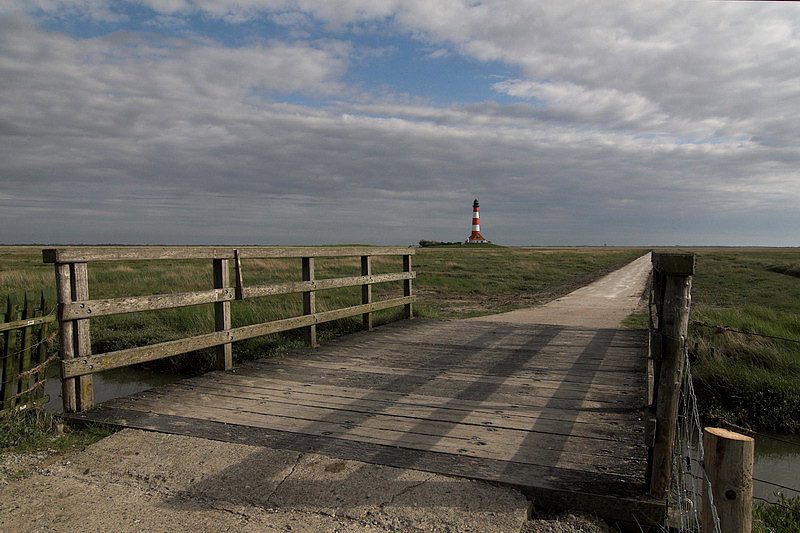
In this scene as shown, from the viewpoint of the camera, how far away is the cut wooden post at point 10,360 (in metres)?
4.11

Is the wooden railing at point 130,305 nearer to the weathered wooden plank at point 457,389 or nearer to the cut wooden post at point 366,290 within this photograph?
the weathered wooden plank at point 457,389

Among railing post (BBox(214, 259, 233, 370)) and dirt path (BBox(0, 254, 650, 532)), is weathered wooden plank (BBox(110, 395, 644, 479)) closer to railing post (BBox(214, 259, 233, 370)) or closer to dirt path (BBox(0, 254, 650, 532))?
dirt path (BBox(0, 254, 650, 532))

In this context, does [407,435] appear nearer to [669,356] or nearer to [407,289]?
[669,356]

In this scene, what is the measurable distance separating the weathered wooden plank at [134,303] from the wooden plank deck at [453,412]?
0.78m

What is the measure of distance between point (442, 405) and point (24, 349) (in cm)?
332

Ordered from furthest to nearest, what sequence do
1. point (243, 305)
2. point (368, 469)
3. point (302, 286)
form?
point (243, 305) < point (302, 286) < point (368, 469)

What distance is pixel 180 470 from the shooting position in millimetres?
3402

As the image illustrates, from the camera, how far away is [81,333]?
4461mm

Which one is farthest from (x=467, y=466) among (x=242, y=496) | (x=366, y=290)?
(x=366, y=290)

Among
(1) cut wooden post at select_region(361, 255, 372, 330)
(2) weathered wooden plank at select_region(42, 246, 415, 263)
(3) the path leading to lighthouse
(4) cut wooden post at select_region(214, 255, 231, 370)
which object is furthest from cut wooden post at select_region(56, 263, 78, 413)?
(3) the path leading to lighthouse

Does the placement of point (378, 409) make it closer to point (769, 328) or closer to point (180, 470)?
point (180, 470)

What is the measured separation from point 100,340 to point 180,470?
7.92 metres

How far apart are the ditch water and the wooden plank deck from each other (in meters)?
1.22

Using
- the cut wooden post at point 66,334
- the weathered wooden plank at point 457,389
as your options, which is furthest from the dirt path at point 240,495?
the weathered wooden plank at point 457,389
